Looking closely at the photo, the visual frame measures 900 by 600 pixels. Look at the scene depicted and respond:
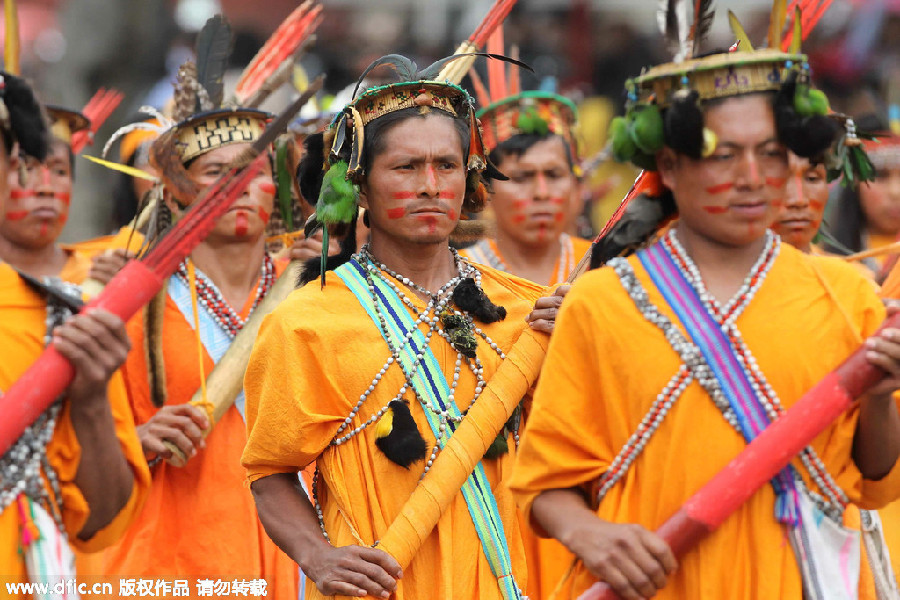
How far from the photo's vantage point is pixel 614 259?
3.44 m

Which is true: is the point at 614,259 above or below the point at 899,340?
above

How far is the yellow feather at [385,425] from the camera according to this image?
3.97 m

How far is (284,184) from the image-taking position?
19.8 ft

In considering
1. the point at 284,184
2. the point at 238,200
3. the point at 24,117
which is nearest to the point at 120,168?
the point at 238,200

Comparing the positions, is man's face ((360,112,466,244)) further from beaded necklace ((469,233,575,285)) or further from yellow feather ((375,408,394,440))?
beaded necklace ((469,233,575,285))

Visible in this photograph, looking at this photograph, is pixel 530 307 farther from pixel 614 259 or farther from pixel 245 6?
pixel 245 6

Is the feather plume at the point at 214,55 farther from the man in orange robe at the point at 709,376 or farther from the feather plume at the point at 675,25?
the man in orange robe at the point at 709,376

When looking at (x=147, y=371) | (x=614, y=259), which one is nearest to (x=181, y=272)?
(x=147, y=371)

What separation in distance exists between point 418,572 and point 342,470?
0.35m

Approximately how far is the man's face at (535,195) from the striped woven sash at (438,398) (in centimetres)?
304

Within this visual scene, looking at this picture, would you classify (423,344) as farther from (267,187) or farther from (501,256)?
(501,256)

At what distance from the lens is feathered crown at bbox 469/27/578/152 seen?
7453mm

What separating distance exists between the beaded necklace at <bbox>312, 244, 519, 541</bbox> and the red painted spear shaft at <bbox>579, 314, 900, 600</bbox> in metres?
1.05

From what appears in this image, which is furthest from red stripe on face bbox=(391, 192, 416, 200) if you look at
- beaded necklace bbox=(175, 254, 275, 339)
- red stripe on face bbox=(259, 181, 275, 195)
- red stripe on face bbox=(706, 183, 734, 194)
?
red stripe on face bbox=(259, 181, 275, 195)
